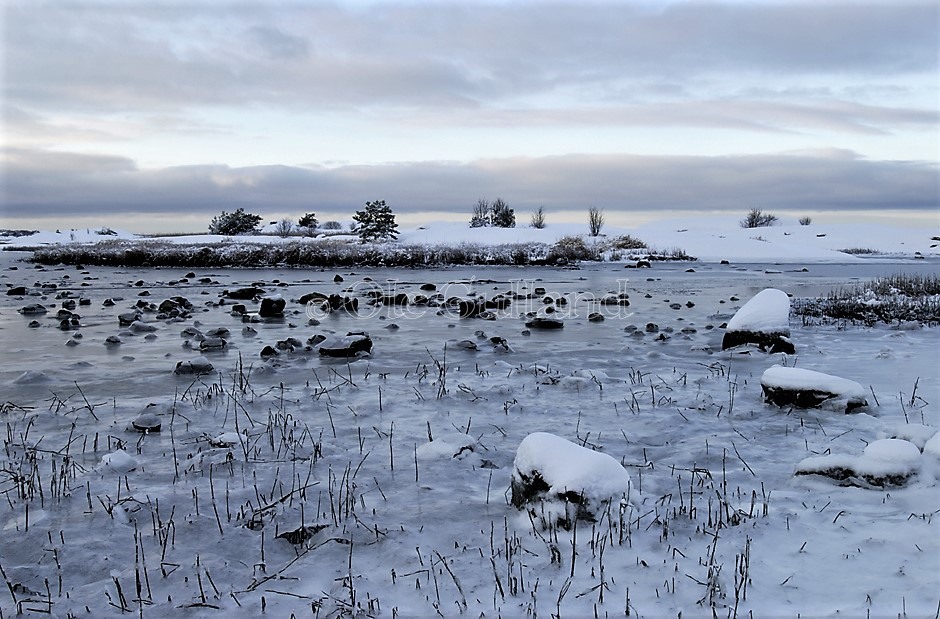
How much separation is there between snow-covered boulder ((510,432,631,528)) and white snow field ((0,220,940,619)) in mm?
20

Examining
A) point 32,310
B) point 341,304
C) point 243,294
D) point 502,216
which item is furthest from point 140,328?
point 502,216

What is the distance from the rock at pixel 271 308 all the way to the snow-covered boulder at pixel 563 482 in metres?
10.6

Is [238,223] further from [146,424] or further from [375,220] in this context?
[146,424]

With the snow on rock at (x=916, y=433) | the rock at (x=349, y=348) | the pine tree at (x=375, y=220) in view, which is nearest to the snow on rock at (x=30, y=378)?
the rock at (x=349, y=348)

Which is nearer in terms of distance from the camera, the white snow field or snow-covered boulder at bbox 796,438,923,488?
the white snow field

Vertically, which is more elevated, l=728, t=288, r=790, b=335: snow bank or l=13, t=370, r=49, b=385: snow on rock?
l=728, t=288, r=790, b=335: snow bank

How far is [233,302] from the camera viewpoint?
16.7 m

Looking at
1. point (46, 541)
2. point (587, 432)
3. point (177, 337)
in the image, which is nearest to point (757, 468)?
point (587, 432)

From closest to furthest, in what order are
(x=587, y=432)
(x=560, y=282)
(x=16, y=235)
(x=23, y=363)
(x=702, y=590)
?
(x=702, y=590) → (x=587, y=432) → (x=23, y=363) → (x=560, y=282) → (x=16, y=235)

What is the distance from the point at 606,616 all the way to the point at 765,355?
285 inches

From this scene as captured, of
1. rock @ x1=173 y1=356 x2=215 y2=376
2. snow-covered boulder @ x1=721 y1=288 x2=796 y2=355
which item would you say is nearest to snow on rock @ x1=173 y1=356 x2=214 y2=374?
rock @ x1=173 y1=356 x2=215 y2=376

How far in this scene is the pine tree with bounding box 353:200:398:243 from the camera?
6138cm

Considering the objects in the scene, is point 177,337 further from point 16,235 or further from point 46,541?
point 16,235

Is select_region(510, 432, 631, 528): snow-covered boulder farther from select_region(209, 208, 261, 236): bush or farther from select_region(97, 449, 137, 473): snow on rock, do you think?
select_region(209, 208, 261, 236): bush
